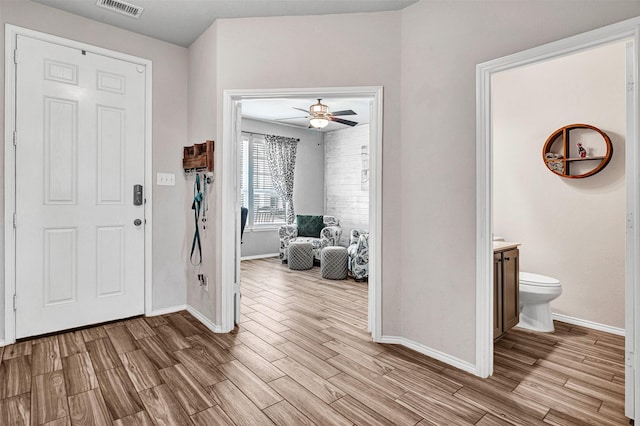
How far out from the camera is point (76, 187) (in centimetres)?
291

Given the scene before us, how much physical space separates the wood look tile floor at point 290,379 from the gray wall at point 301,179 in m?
3.49

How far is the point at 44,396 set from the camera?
1980mm

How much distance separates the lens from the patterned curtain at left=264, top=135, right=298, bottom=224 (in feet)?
22.2

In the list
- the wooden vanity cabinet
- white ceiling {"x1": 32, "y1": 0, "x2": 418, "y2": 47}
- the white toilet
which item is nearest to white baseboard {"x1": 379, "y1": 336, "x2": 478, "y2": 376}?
the wooden vanity cabinet

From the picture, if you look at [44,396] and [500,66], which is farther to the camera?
[500,66]

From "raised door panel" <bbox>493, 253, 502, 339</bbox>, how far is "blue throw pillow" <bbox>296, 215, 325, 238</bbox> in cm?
383

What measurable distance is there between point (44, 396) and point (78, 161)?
185 centimetres

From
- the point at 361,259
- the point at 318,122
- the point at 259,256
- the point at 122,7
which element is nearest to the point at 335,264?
the point at 361,259

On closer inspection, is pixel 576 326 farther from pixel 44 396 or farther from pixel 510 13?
pixel 44 396

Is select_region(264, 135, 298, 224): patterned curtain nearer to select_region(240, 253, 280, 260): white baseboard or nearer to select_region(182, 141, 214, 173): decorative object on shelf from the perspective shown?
select_region(240, 253, 280, 260): white baseboard

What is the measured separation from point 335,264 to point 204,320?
227 centimetres

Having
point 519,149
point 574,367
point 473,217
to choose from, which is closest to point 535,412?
point 574,367

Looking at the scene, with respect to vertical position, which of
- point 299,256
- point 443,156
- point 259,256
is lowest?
point 259,256

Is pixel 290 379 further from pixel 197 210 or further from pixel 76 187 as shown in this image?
pixel 76 187
